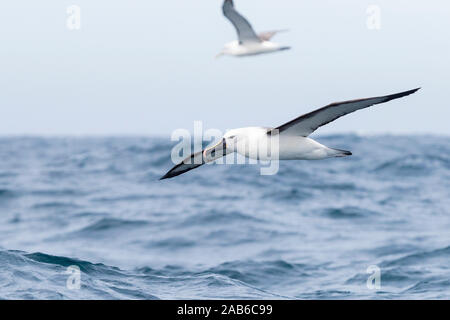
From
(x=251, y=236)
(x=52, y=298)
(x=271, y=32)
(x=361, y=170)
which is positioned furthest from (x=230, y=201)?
(x=52, y=298)

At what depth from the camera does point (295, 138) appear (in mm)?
9664

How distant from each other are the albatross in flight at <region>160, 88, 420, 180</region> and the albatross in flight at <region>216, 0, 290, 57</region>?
7.26 m

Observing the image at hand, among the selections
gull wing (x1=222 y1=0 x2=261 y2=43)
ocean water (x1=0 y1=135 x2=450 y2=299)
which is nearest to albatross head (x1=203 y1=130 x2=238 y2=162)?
ocean water (x1=0 y1=135 x2=450 y2=299)

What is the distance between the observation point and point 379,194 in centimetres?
2477

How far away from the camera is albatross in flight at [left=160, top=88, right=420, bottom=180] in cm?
866

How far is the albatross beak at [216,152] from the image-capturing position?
1043 cm

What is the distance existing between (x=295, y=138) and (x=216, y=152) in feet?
4.75

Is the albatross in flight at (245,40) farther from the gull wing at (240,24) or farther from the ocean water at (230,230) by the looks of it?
the ocean water at (230,230)

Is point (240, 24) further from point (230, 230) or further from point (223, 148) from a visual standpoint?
point (223, 148)

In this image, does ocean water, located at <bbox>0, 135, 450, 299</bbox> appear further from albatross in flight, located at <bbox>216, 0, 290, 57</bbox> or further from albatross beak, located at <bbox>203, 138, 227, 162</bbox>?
albatross in flight, located at <bbox>216, 0, 290, 57</bbox>

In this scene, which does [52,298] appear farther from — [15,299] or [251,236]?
[251,236]

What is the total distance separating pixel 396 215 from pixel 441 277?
7495mm

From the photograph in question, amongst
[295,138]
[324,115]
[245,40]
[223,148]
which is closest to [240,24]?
[245,40]

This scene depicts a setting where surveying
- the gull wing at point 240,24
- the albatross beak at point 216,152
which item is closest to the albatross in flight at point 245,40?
the gull wing at point 240,24
